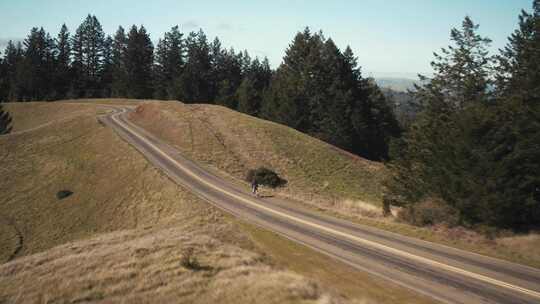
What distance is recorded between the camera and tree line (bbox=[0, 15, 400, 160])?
7256 centimetres

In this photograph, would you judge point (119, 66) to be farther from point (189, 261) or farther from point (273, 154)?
point (189, 261)

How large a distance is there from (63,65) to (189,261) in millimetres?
117913

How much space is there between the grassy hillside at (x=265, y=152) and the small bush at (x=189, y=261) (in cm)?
2446

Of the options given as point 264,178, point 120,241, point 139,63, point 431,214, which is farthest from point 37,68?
point 431,214

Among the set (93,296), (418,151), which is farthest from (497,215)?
(93,296)

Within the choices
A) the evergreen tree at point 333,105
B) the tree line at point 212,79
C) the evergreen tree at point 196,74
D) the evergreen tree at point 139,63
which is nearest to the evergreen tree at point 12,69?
the tree line at point 212,79

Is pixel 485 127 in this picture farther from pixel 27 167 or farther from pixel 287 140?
pixel 27 167

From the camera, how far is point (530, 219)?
2286cm

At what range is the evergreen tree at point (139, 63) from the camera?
4222 inches

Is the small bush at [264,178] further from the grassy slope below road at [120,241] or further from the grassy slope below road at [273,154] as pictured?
the grassy slope below road at [120,241]

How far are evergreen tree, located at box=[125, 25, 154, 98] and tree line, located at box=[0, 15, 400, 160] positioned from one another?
0.29 metres

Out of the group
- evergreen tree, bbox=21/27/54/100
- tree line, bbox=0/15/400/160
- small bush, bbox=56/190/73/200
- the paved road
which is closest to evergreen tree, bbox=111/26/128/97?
tree line, bbox=0/15/400/160

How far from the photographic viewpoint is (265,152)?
173 feet

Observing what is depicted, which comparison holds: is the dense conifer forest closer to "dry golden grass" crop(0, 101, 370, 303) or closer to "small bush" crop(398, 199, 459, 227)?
"small bush" crop(398, 199, 459, 227)
